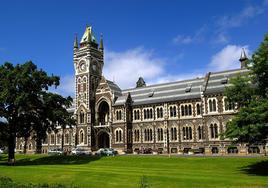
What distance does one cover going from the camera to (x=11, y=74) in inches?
2293

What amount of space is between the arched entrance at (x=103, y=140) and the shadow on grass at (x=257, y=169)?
2039 inches

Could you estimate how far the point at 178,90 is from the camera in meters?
80.8

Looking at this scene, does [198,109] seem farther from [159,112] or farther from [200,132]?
[159,112]

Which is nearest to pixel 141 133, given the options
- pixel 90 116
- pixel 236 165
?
pixel 90 116

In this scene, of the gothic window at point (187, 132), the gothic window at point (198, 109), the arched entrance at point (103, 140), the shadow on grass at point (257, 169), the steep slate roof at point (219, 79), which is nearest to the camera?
the shadow on grass at point (257, 169)

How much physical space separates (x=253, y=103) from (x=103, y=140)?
5923 cm

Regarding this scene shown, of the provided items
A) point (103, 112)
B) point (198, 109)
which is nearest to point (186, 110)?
point (198, 109)

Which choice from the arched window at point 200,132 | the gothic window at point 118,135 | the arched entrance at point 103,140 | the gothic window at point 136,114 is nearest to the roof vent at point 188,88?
the arched window at point 200,132

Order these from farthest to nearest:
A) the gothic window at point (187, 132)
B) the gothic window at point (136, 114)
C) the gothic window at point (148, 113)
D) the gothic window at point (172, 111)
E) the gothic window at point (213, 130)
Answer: the gothic window at point (136, 114) < the gothic window at point (148, 113) < the gothic window at point (172, 111) < the gothic window at point (187, 132) < the gothic window at point (213, 130)

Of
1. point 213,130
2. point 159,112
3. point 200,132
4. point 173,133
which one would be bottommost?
point 173,133

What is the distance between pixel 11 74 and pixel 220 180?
40.8 metres

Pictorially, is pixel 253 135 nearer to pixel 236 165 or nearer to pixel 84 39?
pixel 236 165

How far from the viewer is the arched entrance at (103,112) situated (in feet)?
295

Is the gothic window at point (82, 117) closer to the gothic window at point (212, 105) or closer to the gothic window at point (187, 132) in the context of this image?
the gothic window at point (187, 132)
